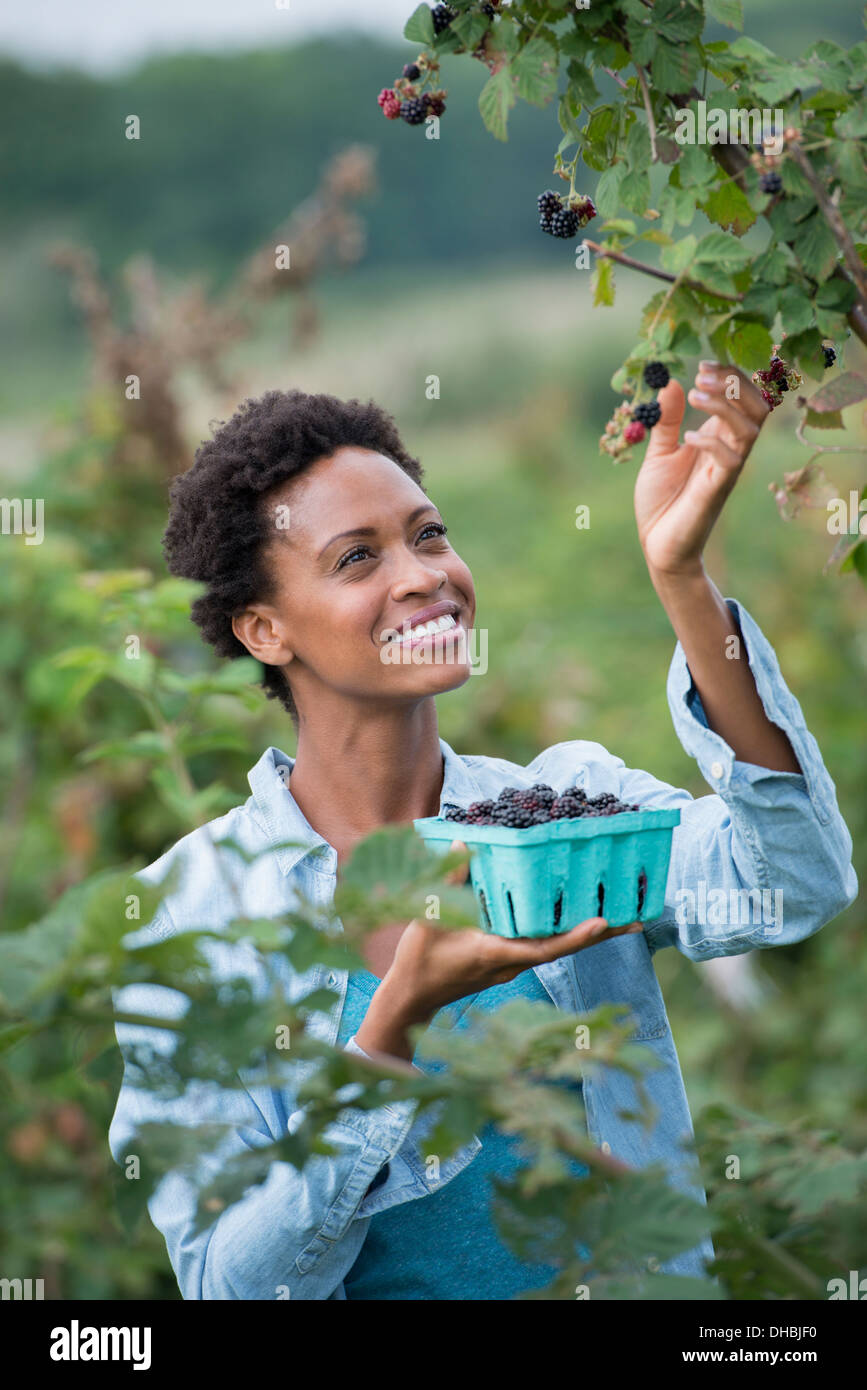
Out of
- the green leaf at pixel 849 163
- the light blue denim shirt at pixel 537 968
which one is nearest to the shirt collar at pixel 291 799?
the light blue denim shirt at pixel 537 968

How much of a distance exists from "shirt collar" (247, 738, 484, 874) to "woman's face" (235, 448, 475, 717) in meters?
0.09

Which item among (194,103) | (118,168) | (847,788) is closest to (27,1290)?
(847,788)

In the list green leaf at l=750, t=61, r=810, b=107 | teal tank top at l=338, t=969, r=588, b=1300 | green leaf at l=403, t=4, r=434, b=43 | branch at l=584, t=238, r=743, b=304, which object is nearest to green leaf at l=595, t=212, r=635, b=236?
branch at l=584, t=238, r=743, b=304

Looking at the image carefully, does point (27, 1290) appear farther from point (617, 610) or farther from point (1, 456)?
point (617, 610)

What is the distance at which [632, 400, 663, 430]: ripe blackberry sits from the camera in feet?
3.40

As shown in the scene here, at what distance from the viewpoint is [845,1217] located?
1946 mm

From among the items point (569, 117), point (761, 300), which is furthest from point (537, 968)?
point (569, 117)

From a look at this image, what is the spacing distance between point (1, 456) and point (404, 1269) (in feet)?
12.3

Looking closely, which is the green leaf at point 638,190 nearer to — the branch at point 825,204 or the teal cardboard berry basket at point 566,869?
the branch at point 825,204

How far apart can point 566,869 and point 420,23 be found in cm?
65

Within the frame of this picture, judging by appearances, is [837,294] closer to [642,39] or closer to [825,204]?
[825,204]

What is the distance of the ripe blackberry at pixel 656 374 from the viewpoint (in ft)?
3.22

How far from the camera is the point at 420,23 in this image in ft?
3.45

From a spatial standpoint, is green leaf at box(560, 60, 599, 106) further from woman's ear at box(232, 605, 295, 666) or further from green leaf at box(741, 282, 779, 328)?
woman's ear at box(232, 605, 295, 666)
